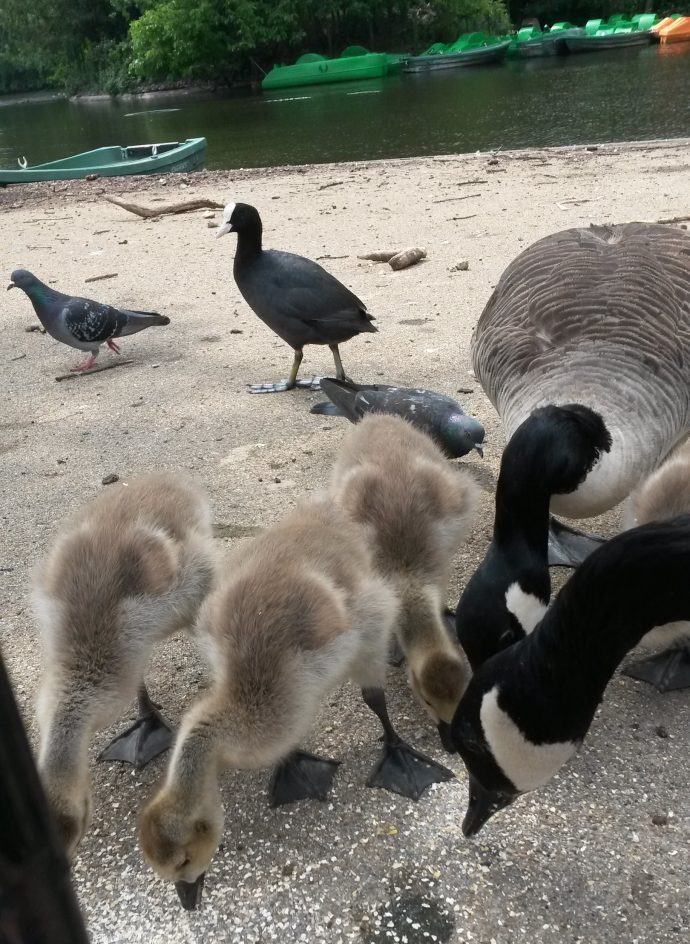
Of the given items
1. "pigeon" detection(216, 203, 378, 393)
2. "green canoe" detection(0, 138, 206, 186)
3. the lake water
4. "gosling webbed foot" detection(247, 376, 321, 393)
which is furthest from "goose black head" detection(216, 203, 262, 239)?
the lake water

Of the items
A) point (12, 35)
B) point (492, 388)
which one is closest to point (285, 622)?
point (492, 388)

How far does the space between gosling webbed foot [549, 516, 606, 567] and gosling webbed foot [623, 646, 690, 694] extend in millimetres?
626

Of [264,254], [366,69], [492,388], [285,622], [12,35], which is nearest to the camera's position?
[285,622]

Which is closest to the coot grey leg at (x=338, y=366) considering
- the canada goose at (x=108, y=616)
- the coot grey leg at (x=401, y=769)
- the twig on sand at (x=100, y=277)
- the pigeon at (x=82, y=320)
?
the pigeon at (x=82, y=320)

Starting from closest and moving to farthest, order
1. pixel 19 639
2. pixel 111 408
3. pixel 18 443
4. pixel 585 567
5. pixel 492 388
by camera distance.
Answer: pixel 585 567 < pixel 19 639 < pixel 492 388 < pixel 18 443 < pixel 111 408

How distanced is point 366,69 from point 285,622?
41674 mm

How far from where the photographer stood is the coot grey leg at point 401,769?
7.34ft

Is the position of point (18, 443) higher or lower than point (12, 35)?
lower

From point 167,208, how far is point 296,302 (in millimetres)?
6511

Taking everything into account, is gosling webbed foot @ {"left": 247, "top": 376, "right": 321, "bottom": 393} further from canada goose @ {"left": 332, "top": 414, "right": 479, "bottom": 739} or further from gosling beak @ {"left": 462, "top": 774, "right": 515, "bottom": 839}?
gosling beak @ {"left": 462, "top": 774, "right": 515, "bottom": 839}

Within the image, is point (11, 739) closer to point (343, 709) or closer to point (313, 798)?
point (313, 798)

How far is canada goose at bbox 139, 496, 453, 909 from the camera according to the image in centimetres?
197

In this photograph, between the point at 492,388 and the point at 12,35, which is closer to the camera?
the point at 492,388

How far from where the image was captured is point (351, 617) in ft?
7.64
